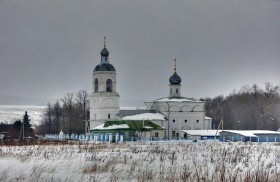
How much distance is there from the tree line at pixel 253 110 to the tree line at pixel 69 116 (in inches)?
346

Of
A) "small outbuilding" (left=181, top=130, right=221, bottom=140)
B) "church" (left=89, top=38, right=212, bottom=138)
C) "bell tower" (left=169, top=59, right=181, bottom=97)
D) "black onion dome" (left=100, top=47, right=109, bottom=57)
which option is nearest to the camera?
"small outbuilding" (left=181, top=130, right=221, bottom=140)

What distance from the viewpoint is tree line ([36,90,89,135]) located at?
31531 mm

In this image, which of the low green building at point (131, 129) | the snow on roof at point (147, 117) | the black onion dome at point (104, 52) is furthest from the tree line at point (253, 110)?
the black onion dome at point (104, 52)

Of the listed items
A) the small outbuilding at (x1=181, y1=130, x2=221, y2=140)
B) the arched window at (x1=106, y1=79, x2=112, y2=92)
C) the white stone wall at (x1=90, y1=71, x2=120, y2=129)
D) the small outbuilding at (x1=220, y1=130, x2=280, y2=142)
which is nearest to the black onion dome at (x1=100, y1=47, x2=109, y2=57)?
the white stone wall at (x1=90, y1=71, x2=120, y2=129)

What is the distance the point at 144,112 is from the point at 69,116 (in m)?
5.89

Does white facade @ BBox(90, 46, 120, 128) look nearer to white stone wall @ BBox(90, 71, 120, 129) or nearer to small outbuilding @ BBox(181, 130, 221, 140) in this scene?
white stone wall @ BBox(90, 71, 120, 129)

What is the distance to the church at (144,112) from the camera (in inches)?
1052

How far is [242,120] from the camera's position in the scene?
33719 millimetres

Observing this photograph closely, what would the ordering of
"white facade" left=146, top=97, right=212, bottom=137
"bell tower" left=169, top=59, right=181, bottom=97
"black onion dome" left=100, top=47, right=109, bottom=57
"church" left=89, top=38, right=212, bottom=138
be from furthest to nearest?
"bell tower" left=169, top=59, right=181, bottom=97
"white facade" left=146, top=97, right=212, bottom=137
"black onion dome" left=100, top=47, right=109, bottom=57
"church" left=89, top=38, right=212, bottom=138

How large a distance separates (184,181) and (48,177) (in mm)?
1404

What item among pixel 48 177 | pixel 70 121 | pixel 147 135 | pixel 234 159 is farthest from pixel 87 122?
pixel 48 177

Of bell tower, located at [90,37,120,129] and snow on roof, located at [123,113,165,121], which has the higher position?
bell tower, located at [90,37,120,129]

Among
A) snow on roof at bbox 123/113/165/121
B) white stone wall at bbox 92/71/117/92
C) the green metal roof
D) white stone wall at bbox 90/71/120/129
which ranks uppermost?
white stone wall at bbox 92/71/117/92

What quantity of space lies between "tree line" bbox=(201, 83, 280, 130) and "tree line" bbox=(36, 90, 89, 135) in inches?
346
